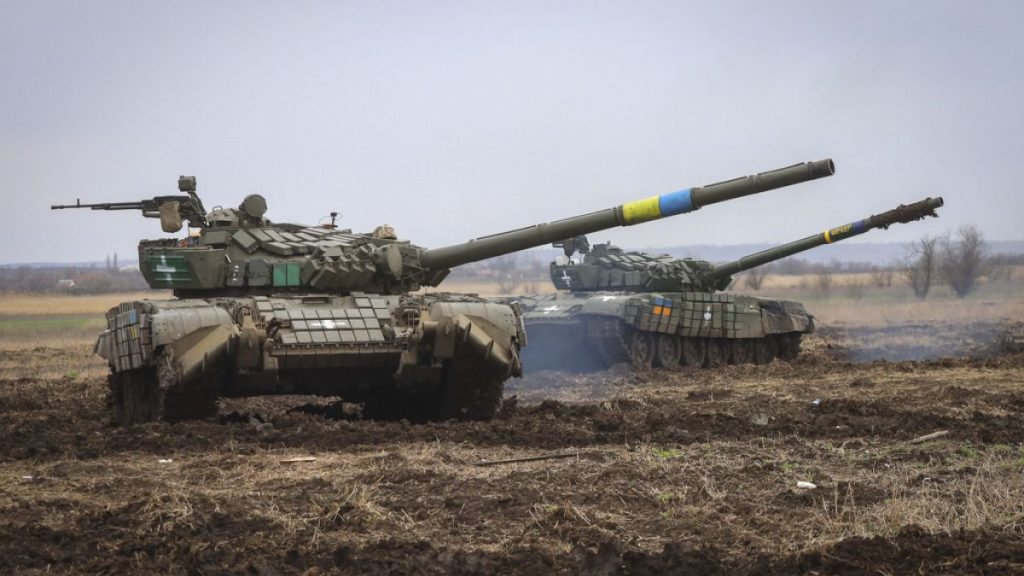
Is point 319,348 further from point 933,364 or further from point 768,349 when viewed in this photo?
point 768,349

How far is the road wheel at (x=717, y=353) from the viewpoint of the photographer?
27.2 meters

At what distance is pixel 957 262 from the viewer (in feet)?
160

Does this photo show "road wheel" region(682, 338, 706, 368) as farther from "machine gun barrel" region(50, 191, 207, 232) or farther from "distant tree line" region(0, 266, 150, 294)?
"distant tree line" region(0, 266, 150, 294)

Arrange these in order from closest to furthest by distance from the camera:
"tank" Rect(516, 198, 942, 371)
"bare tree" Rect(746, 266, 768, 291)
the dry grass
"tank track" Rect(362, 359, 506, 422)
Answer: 1. "tank track" Rect(362, 359, 506, 422)
2. "tank" Rect(516, 198, 942, 371)
3. the dry grass
4. "bare tree" Rect(746, 266, 768, 291)

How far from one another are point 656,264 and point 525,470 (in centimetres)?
1672

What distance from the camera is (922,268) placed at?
50.1 m

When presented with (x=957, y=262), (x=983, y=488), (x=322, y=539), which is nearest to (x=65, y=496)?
(x=322, y=539)

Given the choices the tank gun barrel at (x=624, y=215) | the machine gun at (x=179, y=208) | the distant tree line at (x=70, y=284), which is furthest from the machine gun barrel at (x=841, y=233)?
the distant tree line at (x=70, y=284)

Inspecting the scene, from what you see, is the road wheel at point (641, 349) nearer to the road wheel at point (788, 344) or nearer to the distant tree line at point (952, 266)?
the road wheel at point (788, 344)

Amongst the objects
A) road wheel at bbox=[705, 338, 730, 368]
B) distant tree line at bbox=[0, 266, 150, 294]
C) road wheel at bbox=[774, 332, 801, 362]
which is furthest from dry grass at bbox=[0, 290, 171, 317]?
road wheel at bbox=[774, 332, 801, 362]

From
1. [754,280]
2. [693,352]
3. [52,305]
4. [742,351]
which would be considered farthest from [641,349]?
[754,280]

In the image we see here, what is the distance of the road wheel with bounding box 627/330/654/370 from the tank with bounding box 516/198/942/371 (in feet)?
0.06

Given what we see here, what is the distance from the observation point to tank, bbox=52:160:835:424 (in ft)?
45.2

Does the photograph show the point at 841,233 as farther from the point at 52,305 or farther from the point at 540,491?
the point at 52,305
